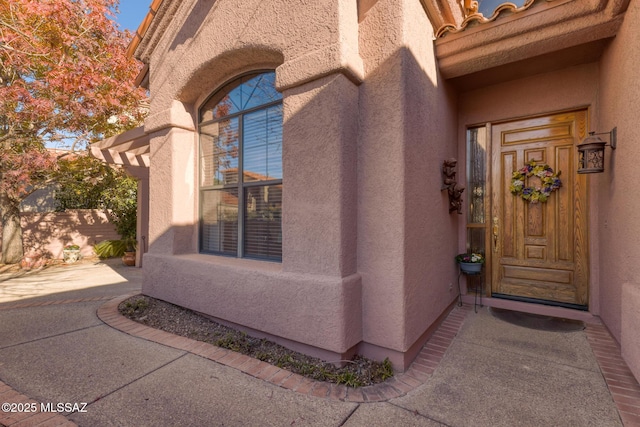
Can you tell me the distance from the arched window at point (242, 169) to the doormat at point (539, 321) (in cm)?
319

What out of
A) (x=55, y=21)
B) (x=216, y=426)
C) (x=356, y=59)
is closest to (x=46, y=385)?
(x=216, y=426)

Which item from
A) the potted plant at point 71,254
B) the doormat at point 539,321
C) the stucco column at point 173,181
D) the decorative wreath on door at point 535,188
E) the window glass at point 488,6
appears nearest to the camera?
the doormat at point 539,321

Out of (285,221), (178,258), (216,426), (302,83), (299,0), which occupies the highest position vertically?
(299,0)

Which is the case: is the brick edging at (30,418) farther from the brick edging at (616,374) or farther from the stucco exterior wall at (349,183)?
the brick edging at (616,374)

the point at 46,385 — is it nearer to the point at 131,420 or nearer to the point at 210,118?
the point at 131,420

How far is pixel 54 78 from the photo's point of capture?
613 centimetres

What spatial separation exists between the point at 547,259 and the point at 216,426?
4.47m

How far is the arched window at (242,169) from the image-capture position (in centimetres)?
378

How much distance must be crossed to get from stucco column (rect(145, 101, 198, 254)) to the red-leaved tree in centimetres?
269

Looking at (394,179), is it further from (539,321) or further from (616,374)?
(539,321)

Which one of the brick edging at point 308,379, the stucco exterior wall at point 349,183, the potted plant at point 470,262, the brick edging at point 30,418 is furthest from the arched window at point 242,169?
the potted plant at point 470,262

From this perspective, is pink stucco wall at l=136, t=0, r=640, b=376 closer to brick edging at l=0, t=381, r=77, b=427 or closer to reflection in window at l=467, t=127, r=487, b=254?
reflection in window at l=467, t=127, r=487, b=254

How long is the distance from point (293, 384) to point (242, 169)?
2769mm

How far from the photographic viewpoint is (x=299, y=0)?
9.95 ft
